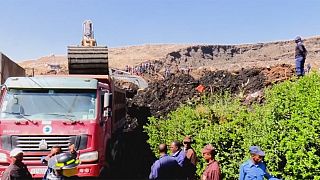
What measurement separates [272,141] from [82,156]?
4.64 metres

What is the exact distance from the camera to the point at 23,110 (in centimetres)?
928

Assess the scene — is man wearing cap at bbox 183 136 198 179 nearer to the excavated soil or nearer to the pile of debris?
the excavated soil

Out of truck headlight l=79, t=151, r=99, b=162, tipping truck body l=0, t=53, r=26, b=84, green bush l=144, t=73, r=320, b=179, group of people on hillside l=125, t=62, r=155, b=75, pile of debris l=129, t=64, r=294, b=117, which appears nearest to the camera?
green bush l=144, t=73, r=320, b=179

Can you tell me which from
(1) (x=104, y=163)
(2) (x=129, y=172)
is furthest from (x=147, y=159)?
(1) (x=104, y=163)

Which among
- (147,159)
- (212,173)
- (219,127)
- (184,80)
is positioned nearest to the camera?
(212,173)

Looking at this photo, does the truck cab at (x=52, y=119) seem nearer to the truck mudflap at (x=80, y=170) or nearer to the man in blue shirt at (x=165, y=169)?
the truck mudflap at (x=80, y=170)

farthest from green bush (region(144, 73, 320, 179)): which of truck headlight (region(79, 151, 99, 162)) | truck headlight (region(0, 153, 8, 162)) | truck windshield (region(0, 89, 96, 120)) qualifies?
truck headlight (region(0, 153, 8, 162))

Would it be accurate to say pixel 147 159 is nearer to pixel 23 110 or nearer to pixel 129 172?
pixel 129 172

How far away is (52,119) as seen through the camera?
9.23m

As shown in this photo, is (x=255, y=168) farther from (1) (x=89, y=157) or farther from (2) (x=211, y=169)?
(1) (x=89, y=157)

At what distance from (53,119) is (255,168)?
17.0 ft

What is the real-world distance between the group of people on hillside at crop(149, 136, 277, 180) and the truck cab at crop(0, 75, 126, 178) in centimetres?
258

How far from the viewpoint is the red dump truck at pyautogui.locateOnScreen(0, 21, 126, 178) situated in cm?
911

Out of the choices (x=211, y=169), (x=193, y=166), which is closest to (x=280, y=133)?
(x=211, y=169)
